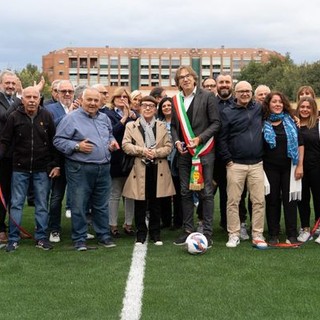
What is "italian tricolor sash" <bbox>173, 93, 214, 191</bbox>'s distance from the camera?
6.85 metres

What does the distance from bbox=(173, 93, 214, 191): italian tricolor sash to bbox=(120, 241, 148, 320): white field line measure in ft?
3.41

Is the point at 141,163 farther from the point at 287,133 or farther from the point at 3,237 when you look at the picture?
the point at 3,237

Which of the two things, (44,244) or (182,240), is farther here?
(182,240)

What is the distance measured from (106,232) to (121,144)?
1200mm

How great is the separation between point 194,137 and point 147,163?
0.69 m

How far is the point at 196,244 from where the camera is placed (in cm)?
647

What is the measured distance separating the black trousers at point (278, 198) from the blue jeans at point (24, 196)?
2.83 metres

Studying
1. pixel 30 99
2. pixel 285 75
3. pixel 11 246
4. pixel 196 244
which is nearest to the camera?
pixel 196 244

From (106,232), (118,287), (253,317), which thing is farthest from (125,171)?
(253,317)

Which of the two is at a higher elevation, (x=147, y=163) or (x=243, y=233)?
(x=147, y=163)

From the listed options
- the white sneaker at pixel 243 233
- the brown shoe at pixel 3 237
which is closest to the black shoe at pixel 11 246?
the brown shoe at pixel 3 237

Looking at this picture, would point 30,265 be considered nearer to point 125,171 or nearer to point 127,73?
point 125,171

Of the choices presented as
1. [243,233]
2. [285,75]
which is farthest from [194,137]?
[285,75]

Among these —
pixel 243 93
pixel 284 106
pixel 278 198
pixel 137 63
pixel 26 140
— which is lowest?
pixel 278 198
